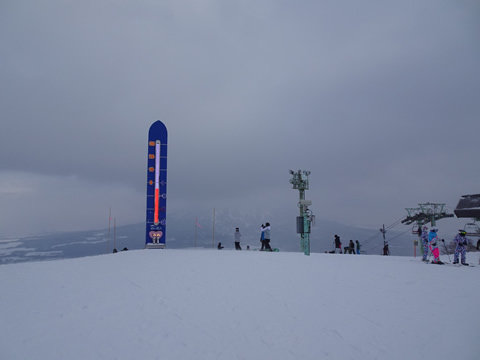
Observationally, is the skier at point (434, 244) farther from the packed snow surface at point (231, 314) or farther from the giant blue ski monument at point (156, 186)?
the giant blue ski monument at point (156, 186)

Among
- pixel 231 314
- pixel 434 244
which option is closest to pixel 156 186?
pixel 231 314

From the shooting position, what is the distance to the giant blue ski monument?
75.2 feet

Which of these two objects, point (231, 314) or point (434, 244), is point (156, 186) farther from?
point (434, 244)

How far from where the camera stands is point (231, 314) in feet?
27.6

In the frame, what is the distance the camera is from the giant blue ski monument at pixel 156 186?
75.2ft

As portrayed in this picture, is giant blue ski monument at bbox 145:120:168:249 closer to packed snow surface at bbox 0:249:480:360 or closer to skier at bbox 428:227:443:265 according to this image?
packed snow surface at bbox 0:249:480:360

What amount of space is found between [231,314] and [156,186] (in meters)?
16.8

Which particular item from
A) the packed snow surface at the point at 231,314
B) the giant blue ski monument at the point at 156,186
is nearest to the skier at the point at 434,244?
the packed snow surface at the point at 231,314

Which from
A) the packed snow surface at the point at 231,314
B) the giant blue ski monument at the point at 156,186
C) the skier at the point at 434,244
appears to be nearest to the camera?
the packed snow surface at the point at 231,314

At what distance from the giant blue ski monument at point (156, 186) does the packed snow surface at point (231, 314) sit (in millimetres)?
10129

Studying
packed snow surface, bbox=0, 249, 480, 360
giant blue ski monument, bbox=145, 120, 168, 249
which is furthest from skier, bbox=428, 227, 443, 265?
giant blue ski monument, bbox=145, 120, 168, 249

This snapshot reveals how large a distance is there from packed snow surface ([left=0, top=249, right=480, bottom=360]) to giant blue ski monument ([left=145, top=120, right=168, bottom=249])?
1013 cm

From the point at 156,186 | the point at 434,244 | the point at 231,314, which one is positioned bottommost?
the point at 231,314

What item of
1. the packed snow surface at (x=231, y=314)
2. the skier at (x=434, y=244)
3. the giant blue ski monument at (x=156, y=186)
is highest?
the giant blue ski monument at (x=156, y=186)
